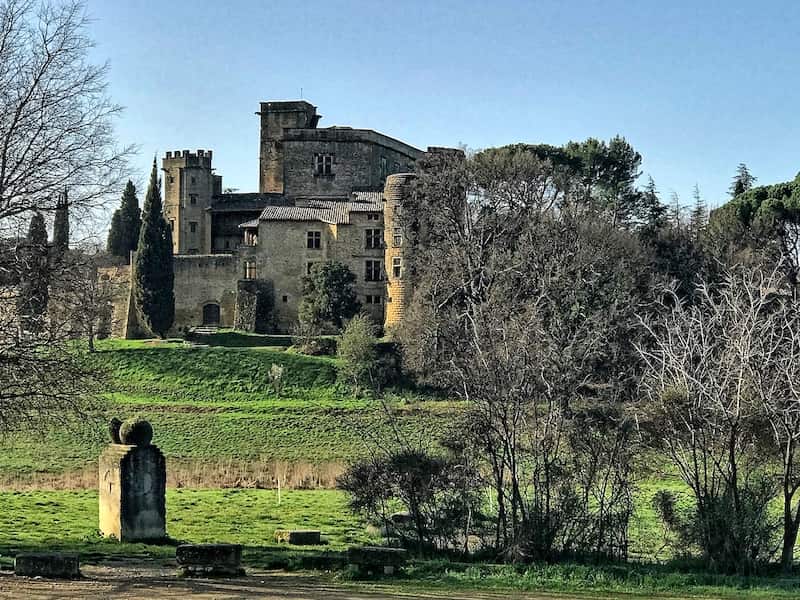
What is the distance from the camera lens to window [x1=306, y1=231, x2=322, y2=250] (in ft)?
213

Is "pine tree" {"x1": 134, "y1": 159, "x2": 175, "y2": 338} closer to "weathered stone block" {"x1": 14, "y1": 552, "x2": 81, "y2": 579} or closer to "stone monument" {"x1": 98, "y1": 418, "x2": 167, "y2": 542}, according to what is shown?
"stone monument" {"x1": 98, "y1": 418, "x2": 167, "y2": 542}

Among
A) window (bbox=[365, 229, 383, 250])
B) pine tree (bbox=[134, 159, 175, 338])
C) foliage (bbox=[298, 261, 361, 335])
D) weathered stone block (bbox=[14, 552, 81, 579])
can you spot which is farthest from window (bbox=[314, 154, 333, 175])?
weathered stone block (bbox=[14, 552, 81, 579])

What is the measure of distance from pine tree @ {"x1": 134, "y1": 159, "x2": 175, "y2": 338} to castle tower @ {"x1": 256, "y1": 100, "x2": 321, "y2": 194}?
21548 mm

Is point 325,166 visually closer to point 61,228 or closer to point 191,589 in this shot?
point 61,228

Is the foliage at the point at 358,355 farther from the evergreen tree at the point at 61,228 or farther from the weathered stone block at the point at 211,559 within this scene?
the weathered stone block at the point at 211,559

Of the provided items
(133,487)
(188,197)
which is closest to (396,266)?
(188,197)

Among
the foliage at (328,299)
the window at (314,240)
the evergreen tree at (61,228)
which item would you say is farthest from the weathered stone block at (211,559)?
the window at (314,240)

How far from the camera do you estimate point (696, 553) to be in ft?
60.3

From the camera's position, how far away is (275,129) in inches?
3280

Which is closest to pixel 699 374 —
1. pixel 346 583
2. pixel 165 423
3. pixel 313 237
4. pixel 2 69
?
pixel 346 583

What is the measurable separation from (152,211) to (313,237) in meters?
8.58

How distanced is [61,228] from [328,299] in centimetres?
4209

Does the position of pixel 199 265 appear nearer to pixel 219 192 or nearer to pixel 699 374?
pixel 219 192

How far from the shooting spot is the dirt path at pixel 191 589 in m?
13.1
